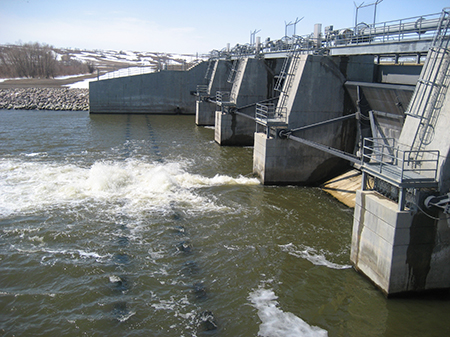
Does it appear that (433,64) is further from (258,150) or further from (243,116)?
(243,116)

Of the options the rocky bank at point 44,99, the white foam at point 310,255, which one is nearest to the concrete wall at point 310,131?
the white foam at point 310,255

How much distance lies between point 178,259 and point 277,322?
152 inches

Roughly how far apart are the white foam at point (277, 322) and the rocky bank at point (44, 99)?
4289cm

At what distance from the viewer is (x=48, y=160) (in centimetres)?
2328

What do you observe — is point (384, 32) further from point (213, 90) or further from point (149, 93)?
point (149, 93)

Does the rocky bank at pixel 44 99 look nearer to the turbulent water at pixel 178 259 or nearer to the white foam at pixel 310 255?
the turbulent water at pixel 178 259

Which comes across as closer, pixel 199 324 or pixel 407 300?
pixel 199 324

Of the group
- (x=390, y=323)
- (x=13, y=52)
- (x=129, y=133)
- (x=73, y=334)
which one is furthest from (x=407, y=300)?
(x=13, y=52)

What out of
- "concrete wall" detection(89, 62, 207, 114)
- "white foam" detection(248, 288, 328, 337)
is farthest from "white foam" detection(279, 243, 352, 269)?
"concrete wall" detection(89, 62, 207, 114)

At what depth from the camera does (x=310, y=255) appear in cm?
1252

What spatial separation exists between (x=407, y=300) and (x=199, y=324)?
5.17m

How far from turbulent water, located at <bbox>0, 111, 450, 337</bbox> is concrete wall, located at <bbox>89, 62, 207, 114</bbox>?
2314cm

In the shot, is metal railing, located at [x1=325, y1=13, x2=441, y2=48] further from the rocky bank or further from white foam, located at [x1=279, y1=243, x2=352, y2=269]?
the rocky bank

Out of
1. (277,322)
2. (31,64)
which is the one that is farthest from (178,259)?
(31,64)
